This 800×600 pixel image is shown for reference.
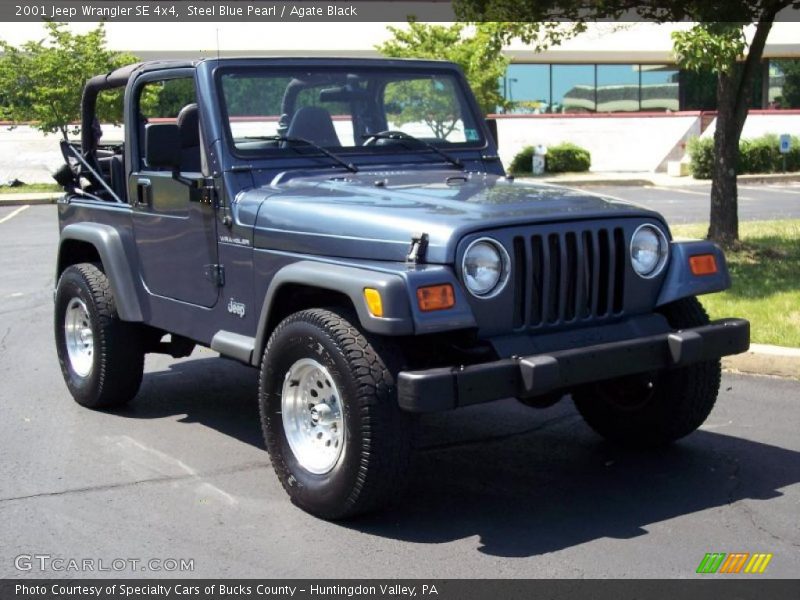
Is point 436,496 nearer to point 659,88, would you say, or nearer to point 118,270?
point 118,270

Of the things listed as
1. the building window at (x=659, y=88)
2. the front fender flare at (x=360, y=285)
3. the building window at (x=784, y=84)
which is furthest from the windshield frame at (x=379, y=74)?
the building window at (x=784, y=84)

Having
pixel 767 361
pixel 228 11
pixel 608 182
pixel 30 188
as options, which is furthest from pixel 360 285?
pixel 228 11

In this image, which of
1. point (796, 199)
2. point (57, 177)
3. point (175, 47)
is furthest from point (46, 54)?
point (57, 177)

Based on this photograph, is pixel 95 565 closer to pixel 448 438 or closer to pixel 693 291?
pixel 448 438

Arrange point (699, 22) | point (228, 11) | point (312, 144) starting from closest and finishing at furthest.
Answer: point (312, 144)
point (699, 22)
point (228, 11)

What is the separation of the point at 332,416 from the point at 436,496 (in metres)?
0.71

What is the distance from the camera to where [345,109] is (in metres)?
6.15

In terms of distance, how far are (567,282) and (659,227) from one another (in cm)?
63

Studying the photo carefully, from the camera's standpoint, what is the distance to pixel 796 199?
858 inches

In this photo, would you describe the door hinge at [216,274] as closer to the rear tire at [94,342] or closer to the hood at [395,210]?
the hood at [395,210]

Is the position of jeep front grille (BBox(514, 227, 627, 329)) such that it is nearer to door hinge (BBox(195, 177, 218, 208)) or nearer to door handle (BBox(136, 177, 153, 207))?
door hinge (BBox(195, 177, 218, 208))

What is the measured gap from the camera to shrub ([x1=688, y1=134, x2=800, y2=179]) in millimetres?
28344
